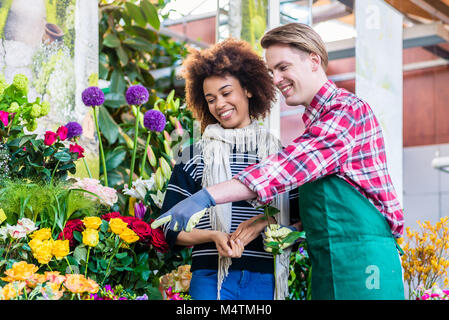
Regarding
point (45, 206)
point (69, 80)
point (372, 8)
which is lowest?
point (45, 206)

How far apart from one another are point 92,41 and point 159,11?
4.97 feet

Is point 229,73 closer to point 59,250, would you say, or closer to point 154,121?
point 154,121

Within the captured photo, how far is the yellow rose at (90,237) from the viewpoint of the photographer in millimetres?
1478

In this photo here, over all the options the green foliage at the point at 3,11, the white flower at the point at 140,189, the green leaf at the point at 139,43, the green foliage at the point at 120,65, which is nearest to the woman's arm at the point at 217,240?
the white flower at the point at 140,189

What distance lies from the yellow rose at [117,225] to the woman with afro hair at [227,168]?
13 cm

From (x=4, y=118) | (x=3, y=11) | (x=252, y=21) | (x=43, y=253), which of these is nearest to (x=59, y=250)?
(x=43, y=253)

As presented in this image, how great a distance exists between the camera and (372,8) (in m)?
3.58

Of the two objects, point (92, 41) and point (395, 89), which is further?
point (395, 89)

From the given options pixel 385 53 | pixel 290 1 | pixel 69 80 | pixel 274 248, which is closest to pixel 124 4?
pixel 290 1

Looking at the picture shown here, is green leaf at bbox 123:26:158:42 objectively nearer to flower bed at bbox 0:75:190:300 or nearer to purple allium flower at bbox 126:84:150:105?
purple allium flower at bbox 126:84:150:105

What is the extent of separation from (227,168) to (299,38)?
45cm

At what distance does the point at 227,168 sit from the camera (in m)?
1.68

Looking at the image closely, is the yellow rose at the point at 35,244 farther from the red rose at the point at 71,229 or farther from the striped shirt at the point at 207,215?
the striped shirt at the point at 207,215
